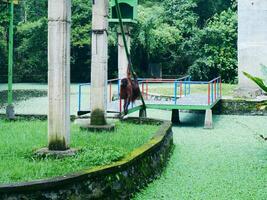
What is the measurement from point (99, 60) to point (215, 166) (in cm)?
262

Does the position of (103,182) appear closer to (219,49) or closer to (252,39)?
(252,39)

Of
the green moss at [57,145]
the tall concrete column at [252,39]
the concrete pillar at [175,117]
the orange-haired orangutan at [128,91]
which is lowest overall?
the concrete pillar at [175,117]

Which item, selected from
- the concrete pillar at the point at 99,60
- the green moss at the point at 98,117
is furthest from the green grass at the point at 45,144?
the concrete pillar at the point at 99,60

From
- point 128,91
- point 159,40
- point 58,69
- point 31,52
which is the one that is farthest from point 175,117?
point 31,52

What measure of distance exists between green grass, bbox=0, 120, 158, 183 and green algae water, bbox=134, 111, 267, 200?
0.65 m

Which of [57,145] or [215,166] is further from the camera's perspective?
[215,166]

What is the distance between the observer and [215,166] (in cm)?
791

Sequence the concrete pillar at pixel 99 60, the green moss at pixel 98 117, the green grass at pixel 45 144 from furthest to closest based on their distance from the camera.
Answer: the green moss at pixel 98 117 → the concrete pillar at pixel 99 60 → the green grass at pixel 45 144

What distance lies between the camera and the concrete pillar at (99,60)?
836 cm

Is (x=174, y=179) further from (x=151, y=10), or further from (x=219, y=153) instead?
(x=151, y=10)

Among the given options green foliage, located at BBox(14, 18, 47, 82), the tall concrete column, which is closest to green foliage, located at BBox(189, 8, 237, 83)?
green foliage, located at BBox(14, 18, 47, 82)

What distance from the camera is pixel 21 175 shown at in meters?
4.90

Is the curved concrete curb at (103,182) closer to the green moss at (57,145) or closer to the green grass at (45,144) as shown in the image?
the green grass at (45,144)

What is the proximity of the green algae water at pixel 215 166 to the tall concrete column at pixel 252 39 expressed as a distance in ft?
12.0
